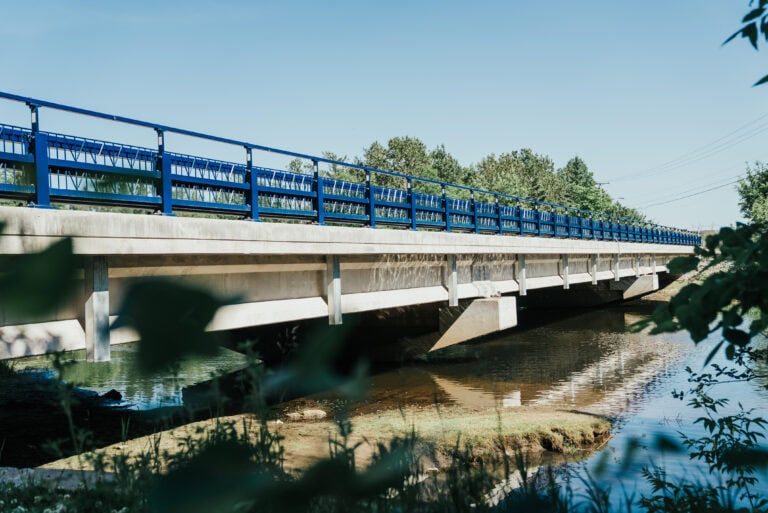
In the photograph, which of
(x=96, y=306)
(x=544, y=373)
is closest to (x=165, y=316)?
(x=96, y=306)

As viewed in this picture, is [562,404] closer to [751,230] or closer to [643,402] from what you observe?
[643,402]

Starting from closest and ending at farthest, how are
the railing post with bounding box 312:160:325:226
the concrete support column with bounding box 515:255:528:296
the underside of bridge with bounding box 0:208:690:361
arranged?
the underside of bridge with bounding box 0:208:690:361 < the railing post with bounding box 312:160:325:226 < the concrete support column with bounding box 515:255:528:296

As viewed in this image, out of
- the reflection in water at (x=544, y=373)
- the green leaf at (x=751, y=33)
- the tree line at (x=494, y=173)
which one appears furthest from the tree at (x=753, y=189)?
the green leaf at (x=751, y=33)

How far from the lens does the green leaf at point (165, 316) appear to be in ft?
2.03

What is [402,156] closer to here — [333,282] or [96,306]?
[333,282]

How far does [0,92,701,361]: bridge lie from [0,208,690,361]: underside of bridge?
0.05 ft

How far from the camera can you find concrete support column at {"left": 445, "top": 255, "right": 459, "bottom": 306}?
17078 mm

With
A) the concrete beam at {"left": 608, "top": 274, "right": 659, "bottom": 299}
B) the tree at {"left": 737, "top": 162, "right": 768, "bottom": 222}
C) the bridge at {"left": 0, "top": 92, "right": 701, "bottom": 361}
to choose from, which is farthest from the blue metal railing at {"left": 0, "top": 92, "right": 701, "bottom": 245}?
the tree at {"left": 737, "top": 162, "right": 768, "bottom": 222}

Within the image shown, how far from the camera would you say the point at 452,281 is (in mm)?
17094

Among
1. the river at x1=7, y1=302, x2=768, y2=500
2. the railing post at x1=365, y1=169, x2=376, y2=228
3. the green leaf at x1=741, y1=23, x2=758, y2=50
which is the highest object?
the railing post at x1=365, y1=169, x2=376, y2=228

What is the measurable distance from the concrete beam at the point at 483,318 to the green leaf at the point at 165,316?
55.6 ft

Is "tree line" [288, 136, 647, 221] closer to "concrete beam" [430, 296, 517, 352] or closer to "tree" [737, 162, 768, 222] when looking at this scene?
"tree" [737, 162, 768, 222]

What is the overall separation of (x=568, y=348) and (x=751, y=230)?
74.6ft

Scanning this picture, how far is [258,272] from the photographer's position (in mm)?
11141
